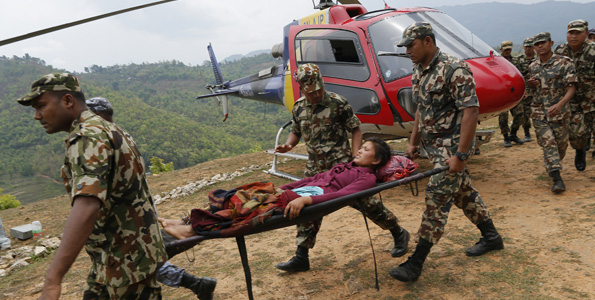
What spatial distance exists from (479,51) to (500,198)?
1.74 metres

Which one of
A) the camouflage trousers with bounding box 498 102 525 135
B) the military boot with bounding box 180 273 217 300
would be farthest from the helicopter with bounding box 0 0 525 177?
the military boot with bounding box 180 273 217 300

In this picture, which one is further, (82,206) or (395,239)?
(395,239)

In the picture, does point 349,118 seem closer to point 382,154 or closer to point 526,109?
point 382,154

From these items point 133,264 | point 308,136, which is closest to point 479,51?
point 308,136

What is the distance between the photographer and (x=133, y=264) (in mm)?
1732

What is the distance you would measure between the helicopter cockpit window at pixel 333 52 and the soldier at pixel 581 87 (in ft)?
8.04

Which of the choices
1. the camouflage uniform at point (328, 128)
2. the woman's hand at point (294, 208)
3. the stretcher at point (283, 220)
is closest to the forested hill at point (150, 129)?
the camouflage uniform at point (328, 128)

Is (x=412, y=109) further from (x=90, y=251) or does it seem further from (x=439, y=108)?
(x=90, y=251)

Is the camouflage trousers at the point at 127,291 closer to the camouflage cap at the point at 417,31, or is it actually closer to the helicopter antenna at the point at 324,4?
the camouflage cap at the point at 417,31

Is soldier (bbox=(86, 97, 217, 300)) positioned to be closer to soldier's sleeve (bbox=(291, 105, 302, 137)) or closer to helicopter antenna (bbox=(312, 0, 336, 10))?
soldier's sleeve (bbox=(291, 105, 302, 137))

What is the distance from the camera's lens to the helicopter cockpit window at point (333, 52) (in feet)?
17.0

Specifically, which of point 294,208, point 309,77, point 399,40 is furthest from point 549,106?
point 294,208

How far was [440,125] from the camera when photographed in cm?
288

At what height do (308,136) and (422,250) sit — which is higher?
(308,136)
